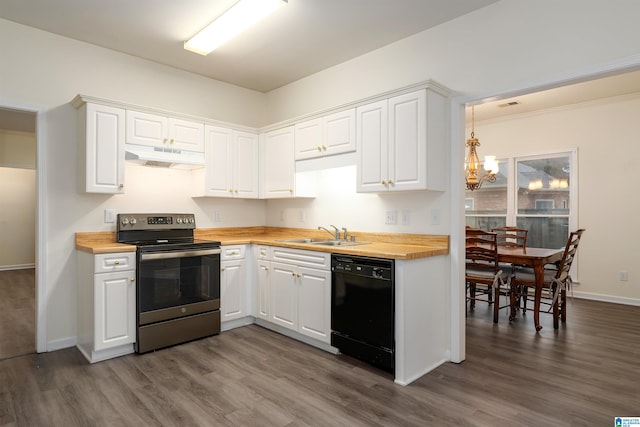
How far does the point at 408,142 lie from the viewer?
2930 mm

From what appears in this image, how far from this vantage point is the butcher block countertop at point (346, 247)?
2.78 metres

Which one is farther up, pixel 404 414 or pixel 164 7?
pixel 164 7

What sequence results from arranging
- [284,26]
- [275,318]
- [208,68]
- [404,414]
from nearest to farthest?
[404,414] < [284,26] < [275,318] < [208,68]

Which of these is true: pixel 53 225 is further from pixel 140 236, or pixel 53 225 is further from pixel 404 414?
pixel 404 414

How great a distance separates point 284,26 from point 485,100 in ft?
5.88

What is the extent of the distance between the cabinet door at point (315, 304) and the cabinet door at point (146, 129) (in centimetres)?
188

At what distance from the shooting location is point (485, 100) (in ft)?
9.54

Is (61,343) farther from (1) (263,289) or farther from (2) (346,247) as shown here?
(2) (346,247)

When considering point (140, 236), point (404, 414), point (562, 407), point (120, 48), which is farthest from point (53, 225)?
point (562, 407)

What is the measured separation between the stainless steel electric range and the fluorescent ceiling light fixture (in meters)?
1.69

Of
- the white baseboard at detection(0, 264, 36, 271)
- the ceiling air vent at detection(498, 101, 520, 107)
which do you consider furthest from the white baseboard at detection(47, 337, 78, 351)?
the ceiling air vent at detection(498, 101, 520, 107)

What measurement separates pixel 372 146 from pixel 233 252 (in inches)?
69.9

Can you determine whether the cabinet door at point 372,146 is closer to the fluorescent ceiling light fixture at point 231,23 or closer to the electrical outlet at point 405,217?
the electrical outlet at point 405,217

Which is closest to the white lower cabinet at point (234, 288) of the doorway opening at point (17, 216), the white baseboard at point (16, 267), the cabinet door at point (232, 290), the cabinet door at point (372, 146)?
the cabinet door at point (232, 290)
